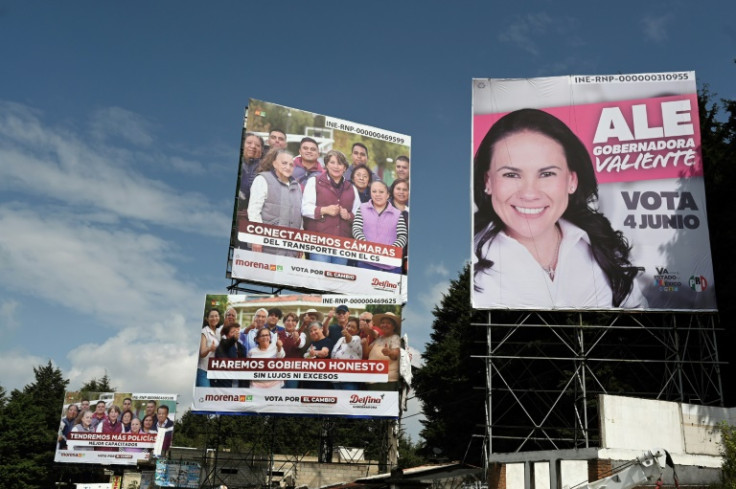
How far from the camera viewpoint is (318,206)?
1180 inches

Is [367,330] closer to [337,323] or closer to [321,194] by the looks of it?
[337,323]

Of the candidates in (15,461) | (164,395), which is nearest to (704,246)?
(164,395)

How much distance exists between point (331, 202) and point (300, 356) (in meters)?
7.14

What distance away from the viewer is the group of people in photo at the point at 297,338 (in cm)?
2642

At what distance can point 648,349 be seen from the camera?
82.6 ft

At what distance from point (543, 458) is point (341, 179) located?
1947 cm

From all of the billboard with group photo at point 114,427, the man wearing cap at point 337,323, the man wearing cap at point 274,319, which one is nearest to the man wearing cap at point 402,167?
the man wearing cap at point 337,323

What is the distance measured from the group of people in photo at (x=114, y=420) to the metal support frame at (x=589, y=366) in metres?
23.3

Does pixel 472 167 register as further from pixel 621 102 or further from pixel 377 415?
pixel 377 415

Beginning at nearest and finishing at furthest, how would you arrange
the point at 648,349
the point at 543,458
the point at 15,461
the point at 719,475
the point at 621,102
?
the point at 543,458
the point at 719,475
the point at 621,102
the point at 648,349
the point at 15,461
